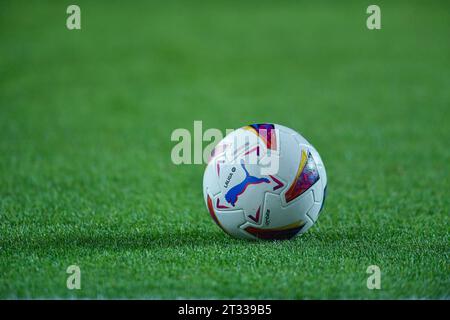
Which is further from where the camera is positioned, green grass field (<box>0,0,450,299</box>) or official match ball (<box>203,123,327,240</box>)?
official match ball (<box>203,123,327,240</box>)

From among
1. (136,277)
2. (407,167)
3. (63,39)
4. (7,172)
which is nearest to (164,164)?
(7,172)

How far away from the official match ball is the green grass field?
0.14m

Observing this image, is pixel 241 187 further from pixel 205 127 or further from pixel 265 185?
pixel 205 127

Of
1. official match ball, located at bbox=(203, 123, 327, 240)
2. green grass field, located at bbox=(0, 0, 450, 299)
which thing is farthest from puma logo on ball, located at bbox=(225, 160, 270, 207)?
green grass field, located at bbox=(0, 0, 450, 299)

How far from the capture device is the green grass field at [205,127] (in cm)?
433

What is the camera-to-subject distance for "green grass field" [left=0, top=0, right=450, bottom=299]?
433 cm

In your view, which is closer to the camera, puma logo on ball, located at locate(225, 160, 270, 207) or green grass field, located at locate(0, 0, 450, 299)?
green grass field, located at locate(0, 0, 450, 299)

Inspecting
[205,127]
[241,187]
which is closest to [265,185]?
[241,187]

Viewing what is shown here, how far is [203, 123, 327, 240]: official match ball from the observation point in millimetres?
4742

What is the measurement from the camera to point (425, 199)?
21.3ft

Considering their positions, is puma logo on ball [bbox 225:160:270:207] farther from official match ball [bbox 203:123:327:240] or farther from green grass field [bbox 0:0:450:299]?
green grass field [bbox 0:0:450:299]

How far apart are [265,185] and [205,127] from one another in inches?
207
